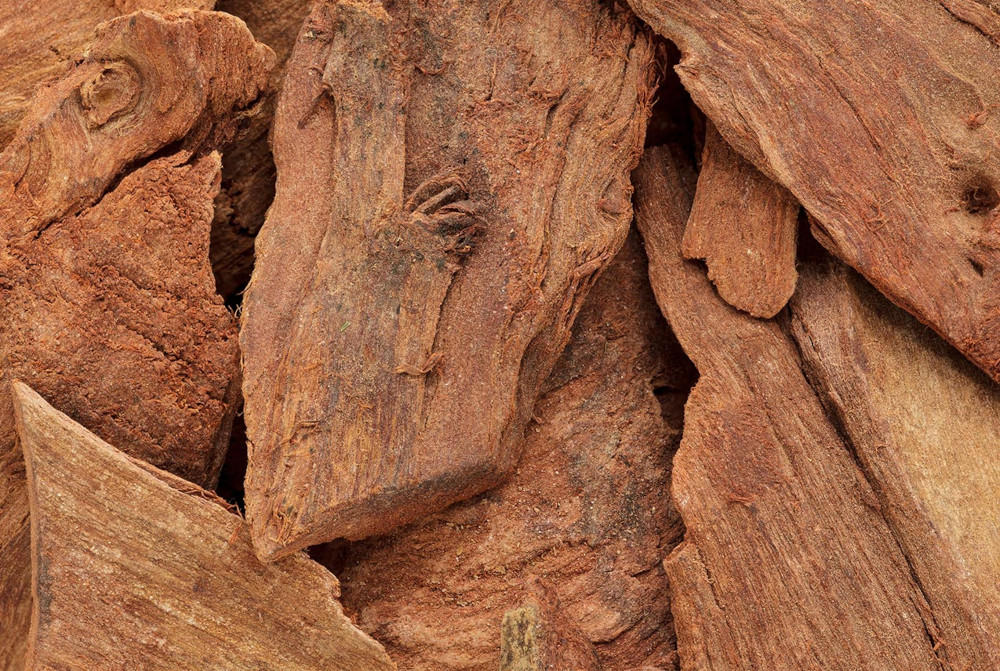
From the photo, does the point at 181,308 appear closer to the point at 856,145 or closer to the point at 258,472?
the point at 258,472

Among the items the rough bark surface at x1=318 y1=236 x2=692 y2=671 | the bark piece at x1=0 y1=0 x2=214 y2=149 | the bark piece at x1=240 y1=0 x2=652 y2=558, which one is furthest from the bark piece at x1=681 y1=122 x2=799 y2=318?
the bark piece at x1=0 y1=0 x2=214 y2=149

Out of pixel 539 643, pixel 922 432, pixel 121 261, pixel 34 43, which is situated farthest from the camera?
pixel 34 43

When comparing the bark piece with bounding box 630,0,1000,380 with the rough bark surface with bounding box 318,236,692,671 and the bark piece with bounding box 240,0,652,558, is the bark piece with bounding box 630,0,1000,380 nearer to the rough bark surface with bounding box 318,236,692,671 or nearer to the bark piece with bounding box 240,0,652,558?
the bark piece with bounding box 240,0,652,558

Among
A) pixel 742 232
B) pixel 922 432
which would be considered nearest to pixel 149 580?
pixel 742 232

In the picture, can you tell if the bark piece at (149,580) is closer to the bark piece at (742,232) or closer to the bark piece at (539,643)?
the bark piece at (539,643)

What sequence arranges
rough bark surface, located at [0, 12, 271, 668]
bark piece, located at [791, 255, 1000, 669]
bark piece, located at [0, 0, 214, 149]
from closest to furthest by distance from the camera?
bark piece, located at [791, 255, 1000, 669] → rough bark surface, located at [0, 12, 271, 668] → bark piece, located at [0, 0, 214, 149]

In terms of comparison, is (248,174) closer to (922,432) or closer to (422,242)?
(422,242)
